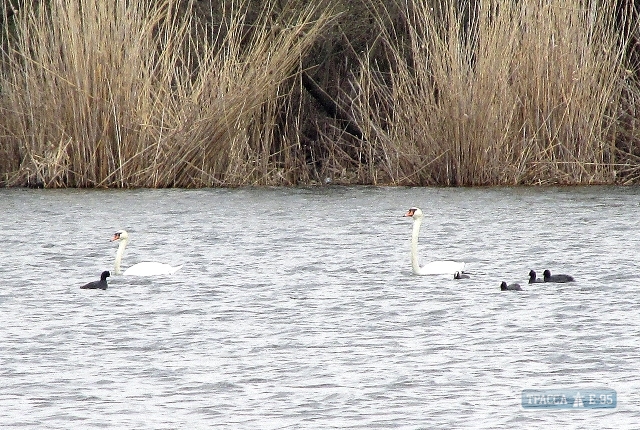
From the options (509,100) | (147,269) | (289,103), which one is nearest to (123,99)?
(289,103)

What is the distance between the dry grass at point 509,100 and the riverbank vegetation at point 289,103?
0.02 metres

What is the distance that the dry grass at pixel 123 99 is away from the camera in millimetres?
16969

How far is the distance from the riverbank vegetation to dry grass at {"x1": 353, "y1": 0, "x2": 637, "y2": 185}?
0.02m

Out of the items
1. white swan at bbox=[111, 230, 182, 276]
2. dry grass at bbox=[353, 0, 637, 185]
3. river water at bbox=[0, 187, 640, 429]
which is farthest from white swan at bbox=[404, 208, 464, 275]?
dry grass at bbox=[353, 0, 637, 185]

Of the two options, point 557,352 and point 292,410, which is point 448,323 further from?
point 292,410

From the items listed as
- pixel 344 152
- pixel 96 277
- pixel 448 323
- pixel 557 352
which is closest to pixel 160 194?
pixel 344 152

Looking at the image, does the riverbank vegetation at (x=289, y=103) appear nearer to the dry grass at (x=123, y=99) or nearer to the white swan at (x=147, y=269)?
the dry grass at (x=123, y=99)

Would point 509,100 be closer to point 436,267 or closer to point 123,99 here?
point 123,99

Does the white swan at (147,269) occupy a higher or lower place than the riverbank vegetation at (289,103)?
lower

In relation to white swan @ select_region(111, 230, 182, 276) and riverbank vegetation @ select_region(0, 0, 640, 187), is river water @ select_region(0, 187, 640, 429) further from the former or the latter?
riverbank vegetation @ select_region(0, 0, 640, 187)

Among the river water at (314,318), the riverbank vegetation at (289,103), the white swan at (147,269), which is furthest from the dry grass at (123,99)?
the white swan at (147,269)

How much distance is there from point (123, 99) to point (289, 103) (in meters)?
2.41

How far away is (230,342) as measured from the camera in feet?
27.5

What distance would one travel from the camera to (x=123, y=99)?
17391 mm
